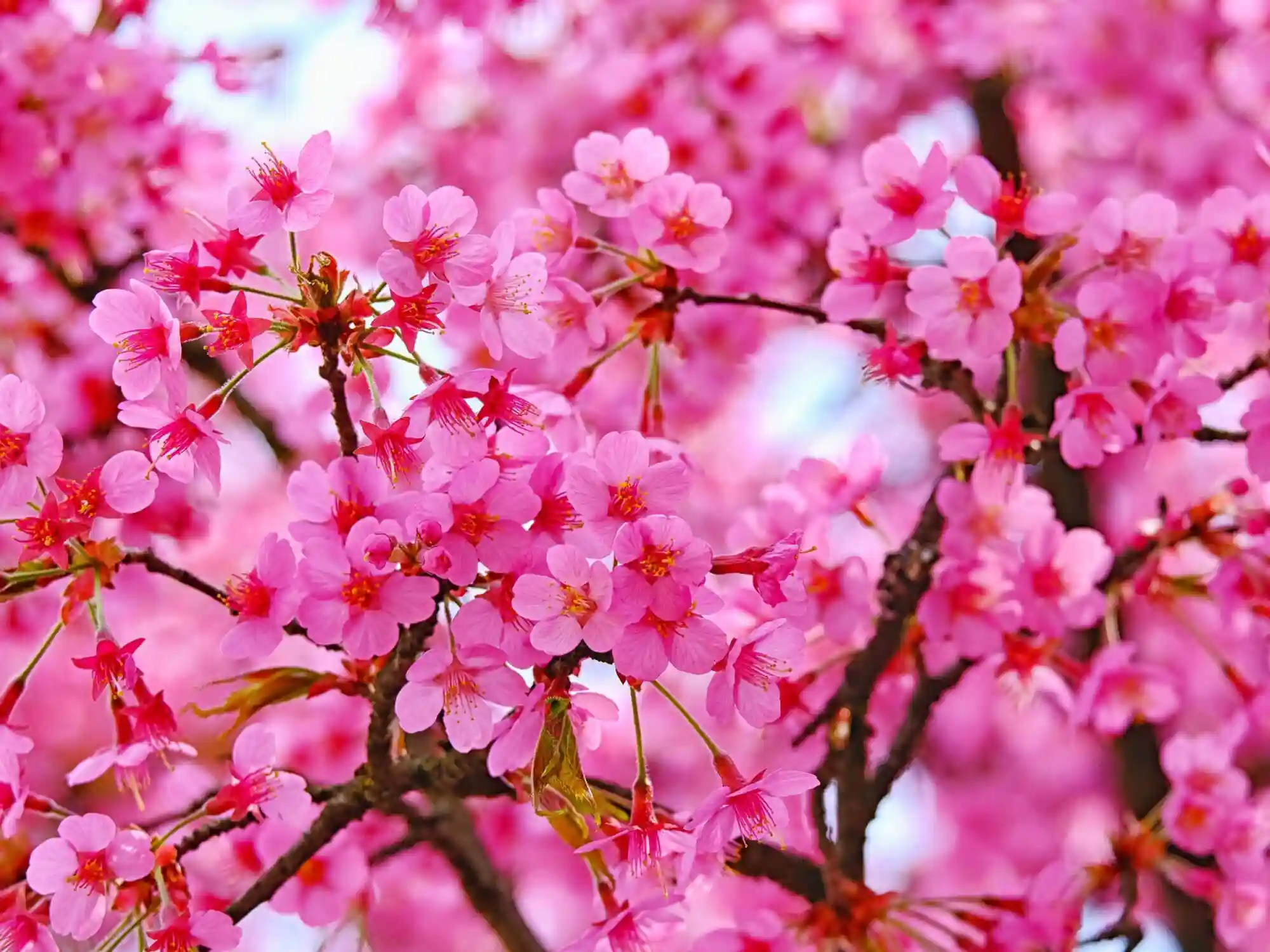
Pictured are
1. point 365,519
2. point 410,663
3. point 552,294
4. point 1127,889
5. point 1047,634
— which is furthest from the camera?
point 1127,889

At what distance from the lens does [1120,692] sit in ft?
6.66

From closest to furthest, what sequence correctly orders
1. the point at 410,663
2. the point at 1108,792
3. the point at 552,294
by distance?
the point at 410,663 < the point at 552,294 < the point at 1108,792

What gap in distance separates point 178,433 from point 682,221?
0.74 m

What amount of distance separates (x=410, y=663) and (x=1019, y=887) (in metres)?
1.13

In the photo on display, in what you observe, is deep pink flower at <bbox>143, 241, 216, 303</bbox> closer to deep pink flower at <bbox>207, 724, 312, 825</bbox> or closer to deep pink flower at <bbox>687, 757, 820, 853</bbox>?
deep pink flower at <bbox>207, 724, 312, 825</bbox>

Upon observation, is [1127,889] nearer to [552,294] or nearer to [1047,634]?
[1047,634]

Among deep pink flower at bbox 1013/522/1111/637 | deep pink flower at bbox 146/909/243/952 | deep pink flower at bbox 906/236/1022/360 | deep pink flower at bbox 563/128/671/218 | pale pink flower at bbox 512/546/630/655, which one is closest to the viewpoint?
pale pink flower at bbox 512/546/630/655

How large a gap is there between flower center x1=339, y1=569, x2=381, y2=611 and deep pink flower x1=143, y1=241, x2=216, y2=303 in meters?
0.35

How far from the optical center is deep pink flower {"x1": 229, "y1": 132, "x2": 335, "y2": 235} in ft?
4.40

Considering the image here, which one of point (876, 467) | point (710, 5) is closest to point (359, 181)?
point (710, 5)

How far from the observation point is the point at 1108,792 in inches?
196

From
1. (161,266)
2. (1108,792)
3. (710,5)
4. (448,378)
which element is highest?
(161,266)

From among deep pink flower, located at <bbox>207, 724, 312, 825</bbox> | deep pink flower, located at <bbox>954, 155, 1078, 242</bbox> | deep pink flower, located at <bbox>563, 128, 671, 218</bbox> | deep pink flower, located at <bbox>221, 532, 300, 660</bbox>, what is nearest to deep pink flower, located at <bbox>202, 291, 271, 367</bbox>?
deep pink flower, located at <bbox>221, 532, 300, 660</bbox>

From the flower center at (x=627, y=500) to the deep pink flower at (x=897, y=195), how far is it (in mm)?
653
